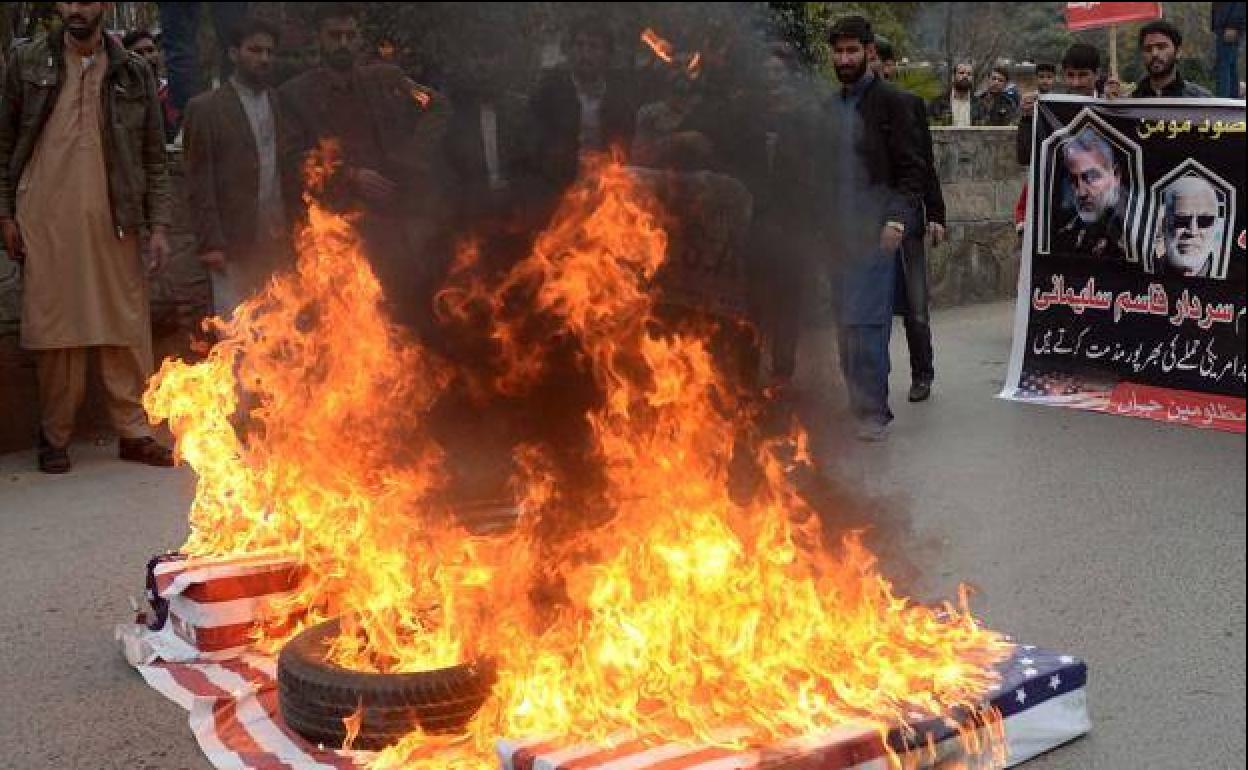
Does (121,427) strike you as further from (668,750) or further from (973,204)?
(973,204)

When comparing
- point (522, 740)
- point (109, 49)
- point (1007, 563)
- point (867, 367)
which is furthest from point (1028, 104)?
point (522, 740)

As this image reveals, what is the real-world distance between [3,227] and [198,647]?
292cm

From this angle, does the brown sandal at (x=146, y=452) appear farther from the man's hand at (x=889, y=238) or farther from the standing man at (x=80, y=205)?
the man's hand at (x=889, y=238)

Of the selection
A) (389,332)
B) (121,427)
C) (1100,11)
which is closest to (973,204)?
(1100,11)

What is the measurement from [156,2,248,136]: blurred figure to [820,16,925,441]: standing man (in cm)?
263

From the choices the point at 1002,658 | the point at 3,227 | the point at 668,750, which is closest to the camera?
the point at 668,750

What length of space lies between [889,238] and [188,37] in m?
3.66

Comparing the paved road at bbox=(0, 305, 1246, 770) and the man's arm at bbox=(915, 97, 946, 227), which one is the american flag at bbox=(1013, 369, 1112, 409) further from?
the man's arm at bbox=(915, 97, 946, 227)

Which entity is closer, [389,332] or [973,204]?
[389,332]

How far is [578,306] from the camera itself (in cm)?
428

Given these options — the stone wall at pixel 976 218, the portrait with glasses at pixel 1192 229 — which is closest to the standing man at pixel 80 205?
the portrait with glasses at pixel 1192 229

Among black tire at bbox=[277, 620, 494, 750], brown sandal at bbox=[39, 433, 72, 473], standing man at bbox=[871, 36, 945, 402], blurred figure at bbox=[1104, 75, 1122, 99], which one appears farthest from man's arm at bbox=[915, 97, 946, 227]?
black tire at bbox=[277, 620, 494, 750]

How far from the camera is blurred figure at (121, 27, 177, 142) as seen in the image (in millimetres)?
6648

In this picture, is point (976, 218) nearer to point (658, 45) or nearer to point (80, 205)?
point (80, 205)
